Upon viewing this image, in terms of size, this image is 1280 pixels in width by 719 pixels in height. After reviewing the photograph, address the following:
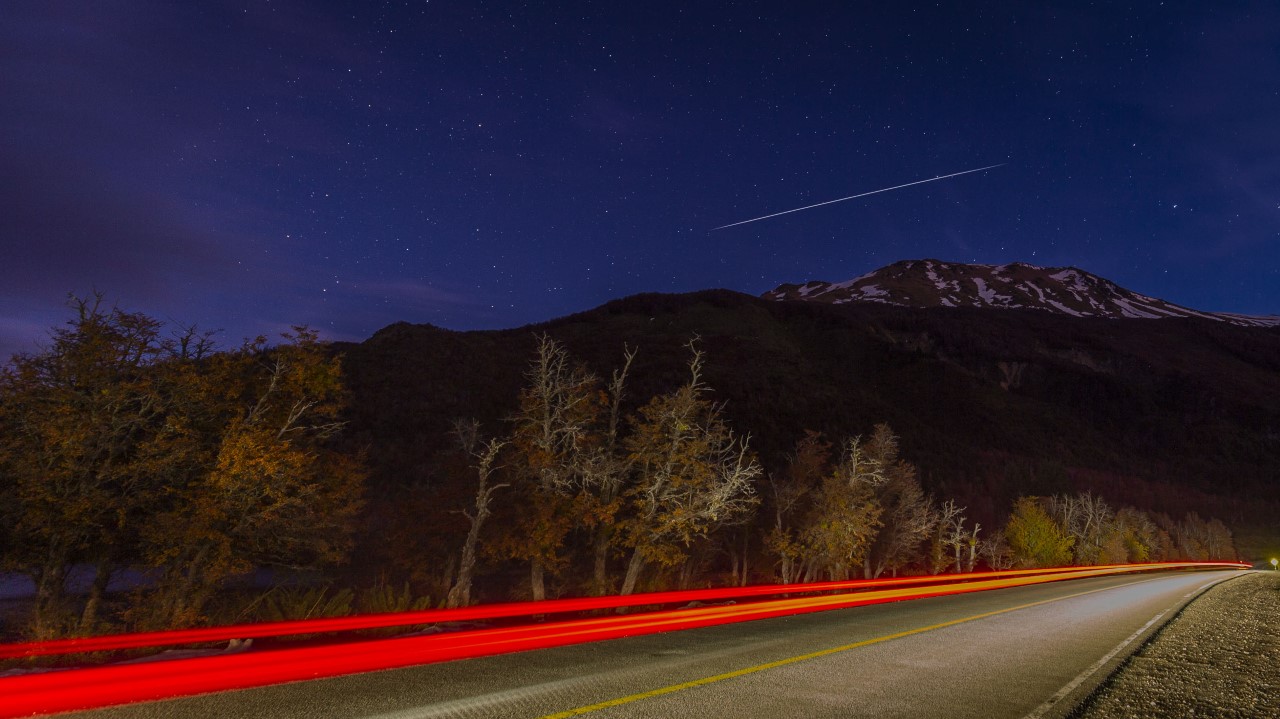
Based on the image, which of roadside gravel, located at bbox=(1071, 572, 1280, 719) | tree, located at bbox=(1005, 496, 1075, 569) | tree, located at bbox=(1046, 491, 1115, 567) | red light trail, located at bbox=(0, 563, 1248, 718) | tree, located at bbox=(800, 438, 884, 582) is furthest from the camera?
tree, located at bbox=(1046, 491, 1115, 567)

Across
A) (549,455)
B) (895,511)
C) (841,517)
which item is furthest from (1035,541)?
(549,455)

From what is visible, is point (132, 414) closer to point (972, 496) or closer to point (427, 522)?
point (427, 522)

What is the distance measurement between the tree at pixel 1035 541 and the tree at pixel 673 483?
58.2 m

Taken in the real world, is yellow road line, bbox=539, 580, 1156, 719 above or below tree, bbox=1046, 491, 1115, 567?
above

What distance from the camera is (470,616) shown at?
34.6 feet

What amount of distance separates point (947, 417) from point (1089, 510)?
105188 mm

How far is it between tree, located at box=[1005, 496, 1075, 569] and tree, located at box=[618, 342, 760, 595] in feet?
191

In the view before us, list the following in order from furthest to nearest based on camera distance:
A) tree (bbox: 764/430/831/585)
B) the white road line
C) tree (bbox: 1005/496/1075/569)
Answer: tree (bbox: 1005/496/1075/569), tree (bbox: 764/430/831/585), the white road line

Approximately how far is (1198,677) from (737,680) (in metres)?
6.70

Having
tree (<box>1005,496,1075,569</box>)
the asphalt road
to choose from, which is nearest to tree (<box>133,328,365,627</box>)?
the asphalt road

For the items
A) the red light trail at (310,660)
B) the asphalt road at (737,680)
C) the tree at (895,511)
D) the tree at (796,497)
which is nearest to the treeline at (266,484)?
the tree at (796,497)

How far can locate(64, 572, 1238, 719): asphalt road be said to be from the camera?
6059mm

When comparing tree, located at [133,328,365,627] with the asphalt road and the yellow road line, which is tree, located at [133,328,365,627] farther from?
the yellow road line

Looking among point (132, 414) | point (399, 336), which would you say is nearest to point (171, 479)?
point (132, 414)
